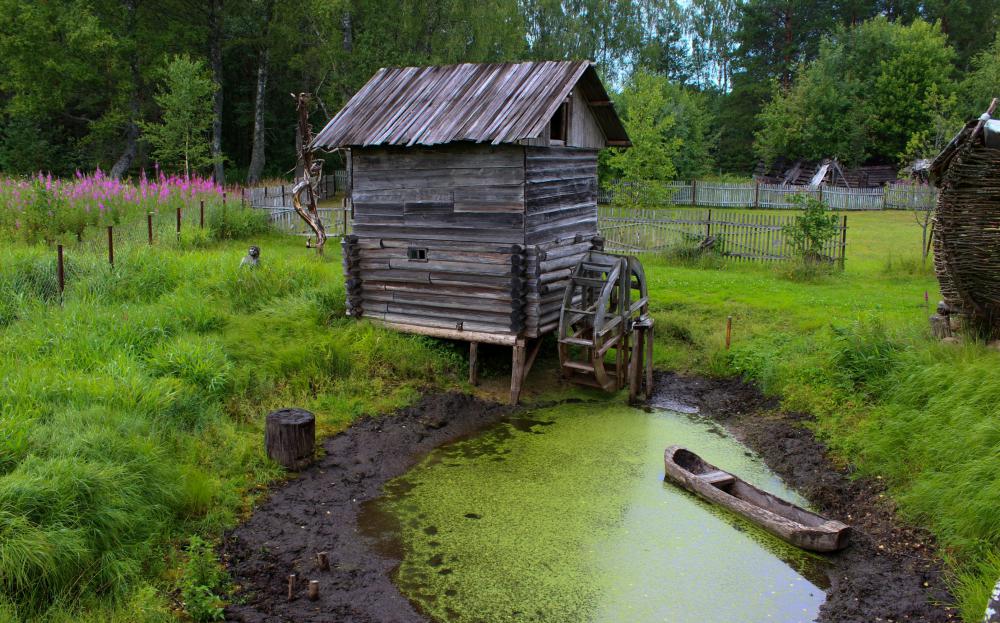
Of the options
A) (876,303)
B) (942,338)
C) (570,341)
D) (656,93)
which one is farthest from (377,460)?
(656,93)

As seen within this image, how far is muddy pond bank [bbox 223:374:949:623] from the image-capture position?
6.71 meters

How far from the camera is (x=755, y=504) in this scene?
28.4 ft

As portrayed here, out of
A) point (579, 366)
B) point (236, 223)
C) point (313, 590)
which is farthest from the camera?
point (236, 223)

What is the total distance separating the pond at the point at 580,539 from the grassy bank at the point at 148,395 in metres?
1.97

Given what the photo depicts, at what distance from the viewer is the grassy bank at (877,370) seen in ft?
24.6

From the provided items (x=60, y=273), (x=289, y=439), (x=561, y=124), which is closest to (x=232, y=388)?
(x=289, y=439)

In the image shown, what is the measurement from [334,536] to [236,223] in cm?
1444

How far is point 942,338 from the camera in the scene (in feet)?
34.9

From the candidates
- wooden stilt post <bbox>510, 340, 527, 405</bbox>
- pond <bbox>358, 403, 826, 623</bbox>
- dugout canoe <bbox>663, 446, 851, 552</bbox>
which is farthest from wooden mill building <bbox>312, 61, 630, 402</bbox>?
dugout canoe <bbox>663, 446, 851, 552</bbox>

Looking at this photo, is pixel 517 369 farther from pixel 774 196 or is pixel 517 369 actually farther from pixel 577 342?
pixel 774 196

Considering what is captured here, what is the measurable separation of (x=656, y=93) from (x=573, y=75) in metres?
20.2

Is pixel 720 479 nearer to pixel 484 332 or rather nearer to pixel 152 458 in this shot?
pixel 484 332

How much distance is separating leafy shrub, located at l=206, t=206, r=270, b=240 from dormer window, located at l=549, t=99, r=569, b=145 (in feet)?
32.3

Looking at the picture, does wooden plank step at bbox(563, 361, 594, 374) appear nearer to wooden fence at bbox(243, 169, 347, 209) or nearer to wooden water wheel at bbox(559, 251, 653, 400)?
wooden water wheel at bbox(559, 251, 653, 400)
